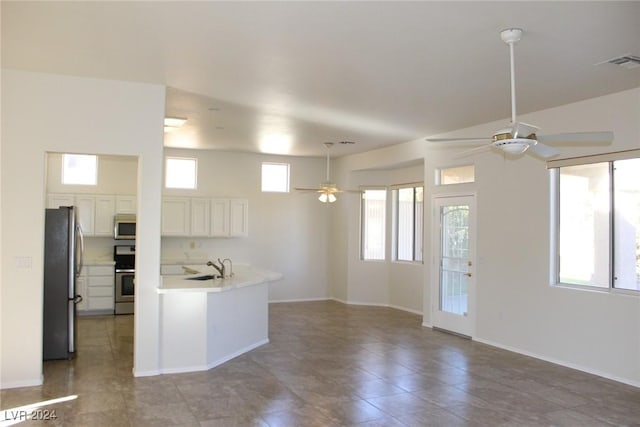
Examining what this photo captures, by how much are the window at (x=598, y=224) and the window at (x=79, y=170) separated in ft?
24.2

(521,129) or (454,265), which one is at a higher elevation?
(521,129)

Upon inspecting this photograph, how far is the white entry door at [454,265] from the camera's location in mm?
7188

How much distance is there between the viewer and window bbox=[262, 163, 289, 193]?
1038cm

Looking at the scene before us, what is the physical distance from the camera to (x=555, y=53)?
4078 millimetres

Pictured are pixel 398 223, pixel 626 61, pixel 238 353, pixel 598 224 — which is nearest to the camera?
pixel 626 61

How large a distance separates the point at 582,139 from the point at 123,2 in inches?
138

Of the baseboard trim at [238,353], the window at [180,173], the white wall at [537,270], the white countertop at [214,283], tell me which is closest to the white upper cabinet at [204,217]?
the window at [180,173]

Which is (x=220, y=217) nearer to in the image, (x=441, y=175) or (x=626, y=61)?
(x=441, y=175)

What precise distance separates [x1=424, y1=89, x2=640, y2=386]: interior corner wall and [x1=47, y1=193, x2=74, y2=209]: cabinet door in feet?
20.3

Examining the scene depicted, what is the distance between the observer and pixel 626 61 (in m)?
4.25

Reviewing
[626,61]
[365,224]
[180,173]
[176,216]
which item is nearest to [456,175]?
[365,224]

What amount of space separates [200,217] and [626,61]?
7.09 m

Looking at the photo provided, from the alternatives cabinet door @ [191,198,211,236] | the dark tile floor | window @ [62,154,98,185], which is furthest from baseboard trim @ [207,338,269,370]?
window @ [62,154,98,185]

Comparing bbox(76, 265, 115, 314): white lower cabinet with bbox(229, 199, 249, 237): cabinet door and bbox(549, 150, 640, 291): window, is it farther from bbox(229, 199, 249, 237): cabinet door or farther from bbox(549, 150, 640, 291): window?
bbox(549, 150, 640, 291): window
